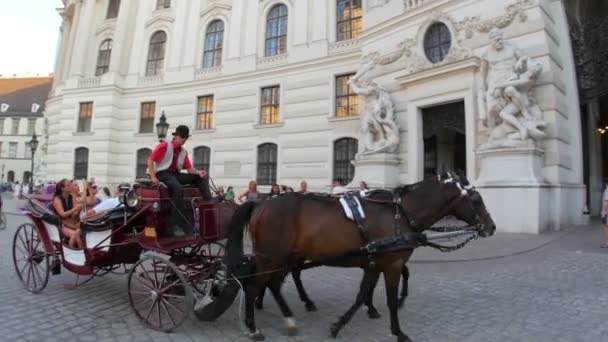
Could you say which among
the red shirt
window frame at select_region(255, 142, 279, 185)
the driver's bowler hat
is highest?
window frame at select_region(255, 142, 279, 185)

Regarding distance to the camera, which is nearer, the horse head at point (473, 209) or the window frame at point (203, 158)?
the horse head at point (473, 209)

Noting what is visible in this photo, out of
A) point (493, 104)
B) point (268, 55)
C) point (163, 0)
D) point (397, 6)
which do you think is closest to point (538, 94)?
point (493, 104)

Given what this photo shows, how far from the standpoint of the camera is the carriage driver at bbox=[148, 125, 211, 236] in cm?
475

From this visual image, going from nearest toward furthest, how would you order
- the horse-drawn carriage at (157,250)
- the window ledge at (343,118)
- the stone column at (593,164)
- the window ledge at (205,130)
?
the horse-drawn carriage at (157,250), the stone column at (593,164), the window ledge at (343,118), the window ledge at (205,130)

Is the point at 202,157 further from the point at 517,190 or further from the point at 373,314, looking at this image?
the point at 373,314

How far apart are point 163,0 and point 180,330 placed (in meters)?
27.2

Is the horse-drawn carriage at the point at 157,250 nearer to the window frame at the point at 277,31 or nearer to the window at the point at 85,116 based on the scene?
the window frame at the point at 277,31

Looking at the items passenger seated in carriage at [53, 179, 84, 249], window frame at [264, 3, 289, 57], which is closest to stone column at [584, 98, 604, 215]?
window frame at [264, 3, 289, 57]

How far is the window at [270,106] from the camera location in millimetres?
20781

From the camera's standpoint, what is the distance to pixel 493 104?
11641 mm

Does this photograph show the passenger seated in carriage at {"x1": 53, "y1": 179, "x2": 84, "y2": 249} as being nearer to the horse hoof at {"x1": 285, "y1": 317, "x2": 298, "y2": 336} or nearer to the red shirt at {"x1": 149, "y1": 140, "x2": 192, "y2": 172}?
the red shirt at {"x1": 149, "y1": 140, "x2": 192, "y2": 172}

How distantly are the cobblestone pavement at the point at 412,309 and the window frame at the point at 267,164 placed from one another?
13427 mm

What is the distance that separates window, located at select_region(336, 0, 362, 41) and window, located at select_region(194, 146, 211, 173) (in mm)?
9931

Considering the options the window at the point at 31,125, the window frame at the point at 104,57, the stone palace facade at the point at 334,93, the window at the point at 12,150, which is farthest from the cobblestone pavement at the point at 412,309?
the window at the point at 12,150
